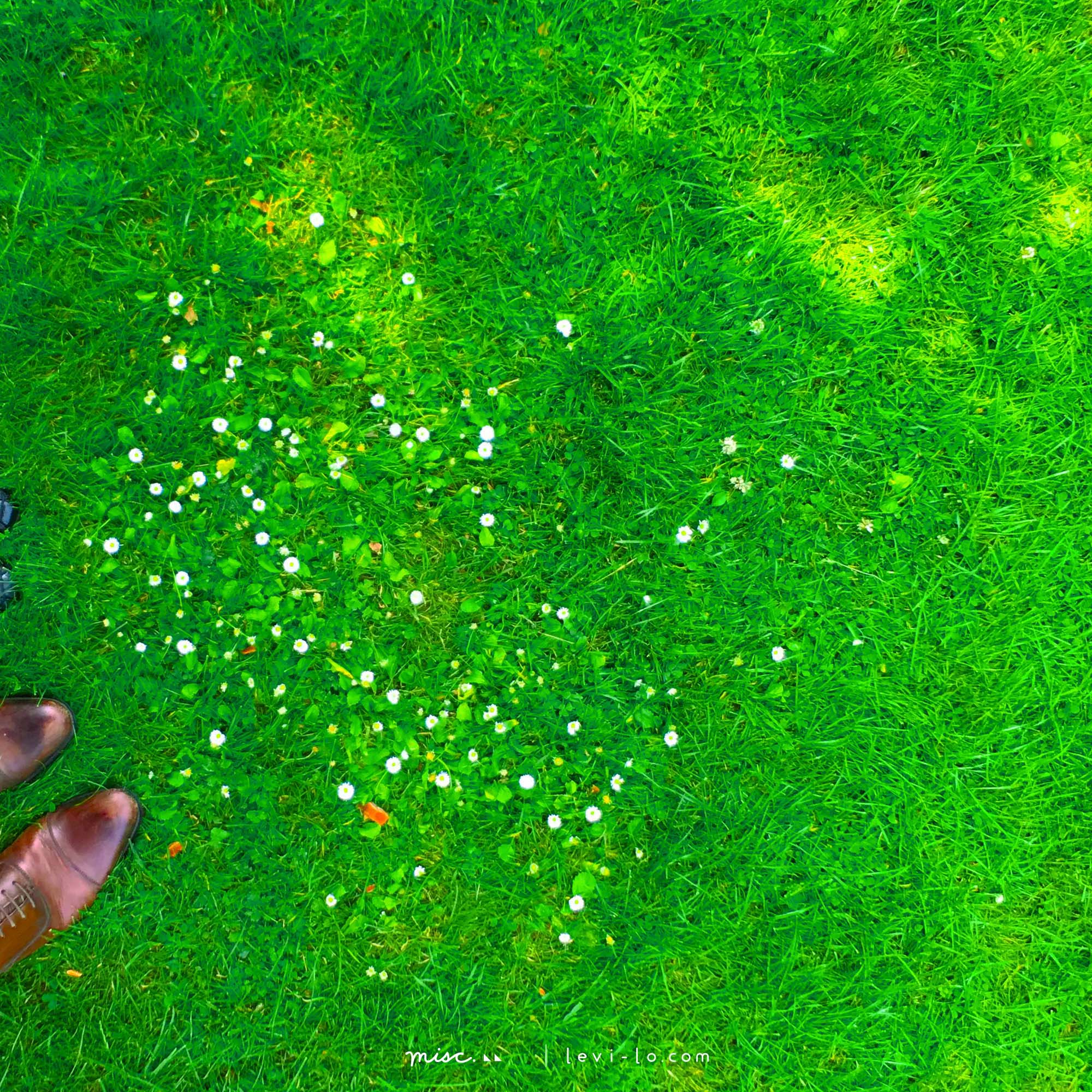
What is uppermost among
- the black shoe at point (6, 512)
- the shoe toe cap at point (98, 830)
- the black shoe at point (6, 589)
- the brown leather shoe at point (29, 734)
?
the black shoe at point (6, 512)

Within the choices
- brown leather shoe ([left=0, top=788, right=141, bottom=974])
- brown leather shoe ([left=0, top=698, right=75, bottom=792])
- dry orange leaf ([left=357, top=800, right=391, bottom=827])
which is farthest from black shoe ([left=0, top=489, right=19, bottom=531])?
dry orange leaf ([left=357, top=800, right=391, bottom=827])

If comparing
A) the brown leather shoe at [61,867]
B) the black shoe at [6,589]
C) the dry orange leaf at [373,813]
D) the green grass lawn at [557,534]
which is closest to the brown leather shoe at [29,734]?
the green grass lawn at [557,534]

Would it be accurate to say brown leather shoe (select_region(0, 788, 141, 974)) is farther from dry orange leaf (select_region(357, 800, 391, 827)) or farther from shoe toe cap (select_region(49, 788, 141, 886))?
dry orange leaf (select_region(357, 800, 391, 827))

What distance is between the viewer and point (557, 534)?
8.78 ft

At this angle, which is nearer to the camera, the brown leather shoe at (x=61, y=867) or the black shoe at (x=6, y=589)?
the brown leather shoe at (x=61, y=867)

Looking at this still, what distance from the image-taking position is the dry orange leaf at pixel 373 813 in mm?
2576

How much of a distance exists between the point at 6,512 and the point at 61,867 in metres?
1.25

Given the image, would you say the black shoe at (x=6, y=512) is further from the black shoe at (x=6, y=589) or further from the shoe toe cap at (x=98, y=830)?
the shoe toe cap at (x=98, y=830)

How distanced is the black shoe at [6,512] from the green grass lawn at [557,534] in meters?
0.04

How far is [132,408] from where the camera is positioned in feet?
8.77

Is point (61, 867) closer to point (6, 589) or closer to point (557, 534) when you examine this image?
point (6, 589)

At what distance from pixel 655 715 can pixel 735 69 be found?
2.35 meters

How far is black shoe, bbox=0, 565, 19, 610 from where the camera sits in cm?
263

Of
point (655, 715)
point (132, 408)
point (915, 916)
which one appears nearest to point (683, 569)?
point (655, 715)
